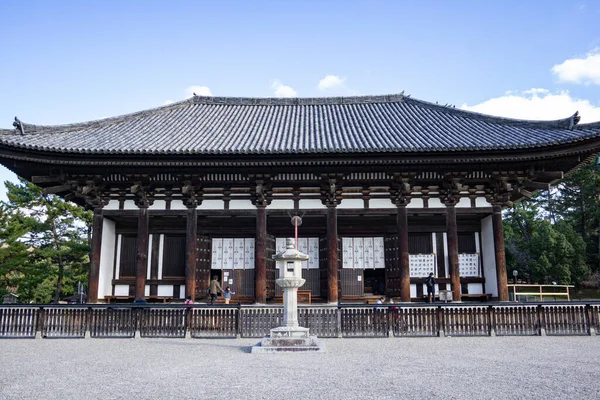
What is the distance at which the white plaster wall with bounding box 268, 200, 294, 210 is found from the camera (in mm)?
15055

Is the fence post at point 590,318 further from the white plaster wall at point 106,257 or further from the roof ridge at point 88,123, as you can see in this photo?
the roof ridge at point 88,123

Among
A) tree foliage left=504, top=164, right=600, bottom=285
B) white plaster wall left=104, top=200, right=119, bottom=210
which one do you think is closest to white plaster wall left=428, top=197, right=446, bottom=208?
white plaster wall left=104, top=200, right=119, bottom=210

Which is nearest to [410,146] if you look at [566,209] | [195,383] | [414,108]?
[414,108]

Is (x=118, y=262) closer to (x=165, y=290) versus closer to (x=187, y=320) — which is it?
(x=165, y=290)

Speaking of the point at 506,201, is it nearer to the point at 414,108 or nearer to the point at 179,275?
the point at 414,108

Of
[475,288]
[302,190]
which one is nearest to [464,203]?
[475,288]

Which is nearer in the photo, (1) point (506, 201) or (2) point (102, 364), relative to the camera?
(2) point (102, 364)

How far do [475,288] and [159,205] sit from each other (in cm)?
1210

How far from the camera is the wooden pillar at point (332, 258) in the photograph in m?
14.0

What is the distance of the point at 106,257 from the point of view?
15766 millimetres

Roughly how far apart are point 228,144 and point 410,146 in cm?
604

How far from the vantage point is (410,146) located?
1345 cm

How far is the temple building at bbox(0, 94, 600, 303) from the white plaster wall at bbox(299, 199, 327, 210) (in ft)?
0.26

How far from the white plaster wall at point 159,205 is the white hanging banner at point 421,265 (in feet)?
30.8
